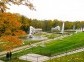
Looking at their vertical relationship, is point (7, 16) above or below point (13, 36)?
above

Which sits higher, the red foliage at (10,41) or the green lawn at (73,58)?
the red foliage at (10,41)

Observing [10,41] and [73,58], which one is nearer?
[10,41]

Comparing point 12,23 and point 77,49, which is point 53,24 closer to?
point 77,49

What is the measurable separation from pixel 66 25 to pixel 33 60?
11044 cm

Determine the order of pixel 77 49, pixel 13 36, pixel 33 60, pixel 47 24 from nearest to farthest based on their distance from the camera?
pixel 13 36 < pixel 33 60 < pixel 77 49 < pixel 47 24

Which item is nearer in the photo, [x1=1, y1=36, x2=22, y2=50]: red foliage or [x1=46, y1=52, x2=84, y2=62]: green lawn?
[x1=1, y1=36, x2=22, y2=50]: red foliage

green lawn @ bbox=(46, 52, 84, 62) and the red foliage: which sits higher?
the red foliage

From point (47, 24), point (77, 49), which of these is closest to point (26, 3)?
point (77, 49)

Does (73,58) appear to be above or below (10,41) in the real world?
below

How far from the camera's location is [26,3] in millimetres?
18828

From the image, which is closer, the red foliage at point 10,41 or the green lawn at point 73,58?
the red foliage at point 10,41

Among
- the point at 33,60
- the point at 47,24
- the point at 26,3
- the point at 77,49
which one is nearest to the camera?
the point at 26,3

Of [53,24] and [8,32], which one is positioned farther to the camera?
[53,24]

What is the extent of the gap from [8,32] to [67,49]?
67.4 feet
